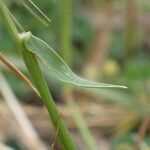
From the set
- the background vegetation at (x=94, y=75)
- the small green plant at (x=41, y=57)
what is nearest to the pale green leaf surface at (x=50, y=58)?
the small green plant at (x=41, y=57)

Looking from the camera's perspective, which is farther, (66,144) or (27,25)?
(27,25)

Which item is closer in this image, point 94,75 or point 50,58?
point 50,58

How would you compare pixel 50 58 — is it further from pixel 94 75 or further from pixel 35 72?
pixel 94 75

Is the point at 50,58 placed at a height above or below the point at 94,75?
above

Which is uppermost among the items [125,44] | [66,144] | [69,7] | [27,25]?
[66,144]

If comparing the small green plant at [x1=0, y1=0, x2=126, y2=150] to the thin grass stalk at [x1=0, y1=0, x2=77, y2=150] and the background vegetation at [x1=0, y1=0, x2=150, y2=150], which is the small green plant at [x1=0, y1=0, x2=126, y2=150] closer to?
the thin grass stalk at [x1=0, y1=0, x2=77, y2=150]

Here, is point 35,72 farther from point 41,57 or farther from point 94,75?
point 94,75

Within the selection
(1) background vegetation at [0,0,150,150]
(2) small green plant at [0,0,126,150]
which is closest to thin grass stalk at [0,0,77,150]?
(2) small green plant at [0,0,126,150]

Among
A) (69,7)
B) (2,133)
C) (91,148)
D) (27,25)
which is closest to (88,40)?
(27,25)

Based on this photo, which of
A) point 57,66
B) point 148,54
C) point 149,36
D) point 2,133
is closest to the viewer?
point 57,66

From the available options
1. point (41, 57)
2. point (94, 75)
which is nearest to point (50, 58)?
point (41, 57)

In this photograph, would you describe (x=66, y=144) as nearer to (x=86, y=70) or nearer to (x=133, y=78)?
(x=133, y=78)
